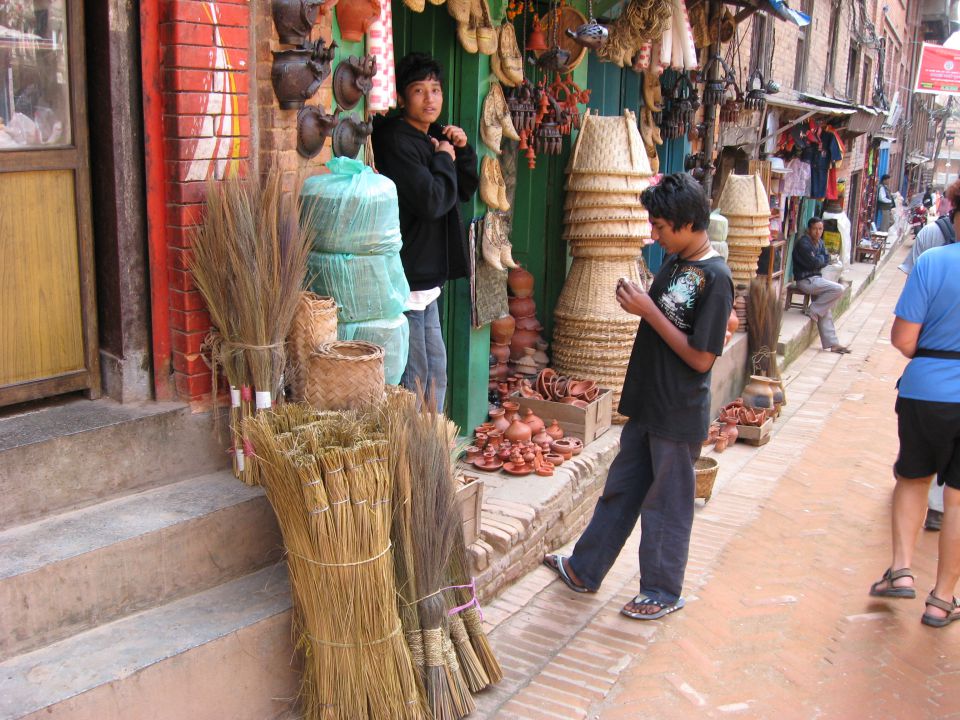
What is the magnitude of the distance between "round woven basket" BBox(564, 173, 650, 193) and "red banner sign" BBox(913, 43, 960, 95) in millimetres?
17877

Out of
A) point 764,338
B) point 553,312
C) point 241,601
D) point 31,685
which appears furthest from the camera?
point 764,338

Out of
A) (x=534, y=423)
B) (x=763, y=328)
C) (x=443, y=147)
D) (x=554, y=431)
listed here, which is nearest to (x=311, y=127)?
(x=443, y=147)

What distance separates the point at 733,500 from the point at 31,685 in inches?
164

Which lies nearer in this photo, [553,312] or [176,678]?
[176,678]

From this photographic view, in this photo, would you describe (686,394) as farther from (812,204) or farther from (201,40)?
(812,204)

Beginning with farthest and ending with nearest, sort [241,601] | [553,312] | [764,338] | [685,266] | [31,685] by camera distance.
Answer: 1. [764,338]
2. [553,312]
3. [685,266]
4. [241,601]
5. [31,685]

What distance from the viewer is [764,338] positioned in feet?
28.0

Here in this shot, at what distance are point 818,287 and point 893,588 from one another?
25.8 ft

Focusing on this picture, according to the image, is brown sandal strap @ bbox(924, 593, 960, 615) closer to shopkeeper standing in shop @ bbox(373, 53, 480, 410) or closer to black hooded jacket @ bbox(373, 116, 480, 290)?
shopkeeper standing in shop @ bbox(373, 53, 480, 410)

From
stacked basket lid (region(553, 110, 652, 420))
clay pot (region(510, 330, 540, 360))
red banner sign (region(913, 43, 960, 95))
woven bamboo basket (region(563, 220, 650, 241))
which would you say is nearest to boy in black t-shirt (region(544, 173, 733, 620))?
stacked basket lid (region(553, 110, 652, 420))

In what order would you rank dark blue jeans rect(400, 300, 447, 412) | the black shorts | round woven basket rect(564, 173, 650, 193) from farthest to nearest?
round woven basket rect(564, 173, 650, 193) → dark blue jeans rect(400, 300, 447, 412) → the black shorts

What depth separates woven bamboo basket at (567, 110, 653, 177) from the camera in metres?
5.89

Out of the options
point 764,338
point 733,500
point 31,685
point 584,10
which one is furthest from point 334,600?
point 764,338

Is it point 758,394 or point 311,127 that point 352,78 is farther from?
point 758,394
